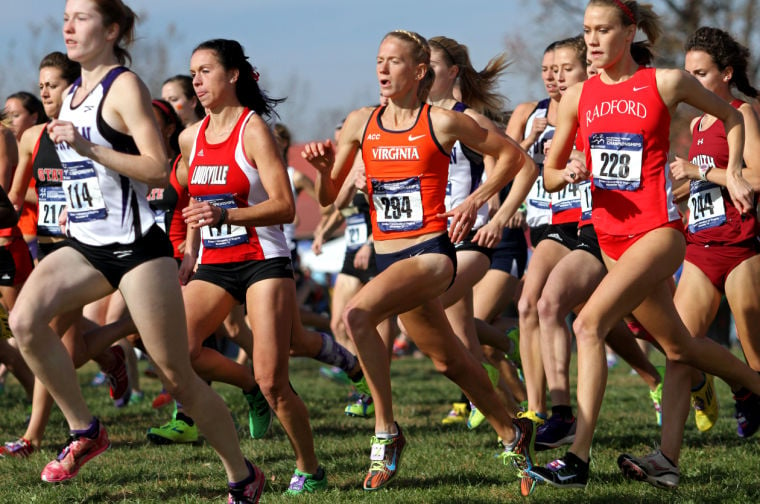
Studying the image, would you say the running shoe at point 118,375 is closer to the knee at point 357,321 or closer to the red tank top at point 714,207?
the knee at point 357,321

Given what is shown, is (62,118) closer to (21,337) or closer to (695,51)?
(21,337)

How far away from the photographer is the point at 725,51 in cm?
650

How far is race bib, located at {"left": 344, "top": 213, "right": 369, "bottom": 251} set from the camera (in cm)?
1056

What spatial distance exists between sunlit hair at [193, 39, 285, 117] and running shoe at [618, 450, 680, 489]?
267cm

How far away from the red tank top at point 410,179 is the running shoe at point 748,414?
8.14 ft

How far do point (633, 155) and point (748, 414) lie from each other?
2.43 m

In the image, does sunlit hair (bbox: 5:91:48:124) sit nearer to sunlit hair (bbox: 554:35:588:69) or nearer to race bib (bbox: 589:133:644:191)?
sunlit hair (bbox: 554:35:588:69)

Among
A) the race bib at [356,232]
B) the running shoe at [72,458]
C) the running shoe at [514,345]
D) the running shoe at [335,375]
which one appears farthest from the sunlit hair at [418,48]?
the running shoe at [335,375]

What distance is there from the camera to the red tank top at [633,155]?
5.34 metres

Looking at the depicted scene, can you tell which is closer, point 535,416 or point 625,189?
point 625,189

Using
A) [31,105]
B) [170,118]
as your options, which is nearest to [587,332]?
[170,118]

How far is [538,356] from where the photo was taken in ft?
23.2

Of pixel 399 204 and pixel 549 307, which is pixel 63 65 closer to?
pixel 399 204

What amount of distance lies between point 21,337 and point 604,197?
282 centimetres
